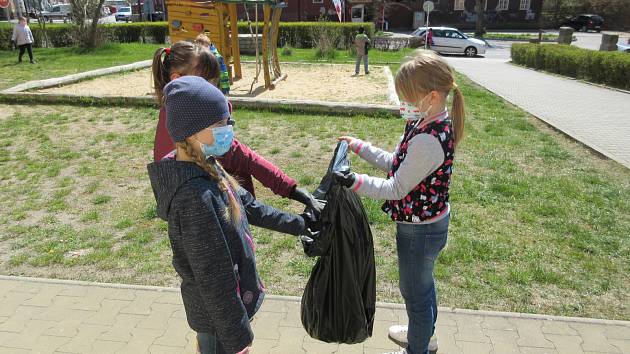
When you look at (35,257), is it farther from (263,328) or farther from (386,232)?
(386,232)

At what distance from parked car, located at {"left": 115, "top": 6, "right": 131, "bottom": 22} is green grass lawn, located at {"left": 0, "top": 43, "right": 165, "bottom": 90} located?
21406 millimetres

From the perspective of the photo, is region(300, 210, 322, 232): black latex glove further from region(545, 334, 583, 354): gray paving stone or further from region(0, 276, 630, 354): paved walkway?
region(545, 334, 583, 354): gray paving stone

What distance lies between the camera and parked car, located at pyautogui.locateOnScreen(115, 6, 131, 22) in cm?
4033

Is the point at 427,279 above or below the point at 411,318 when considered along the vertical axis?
above

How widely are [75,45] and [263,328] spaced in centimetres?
2205

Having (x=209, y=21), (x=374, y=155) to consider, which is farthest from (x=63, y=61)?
(x=374, y=155)

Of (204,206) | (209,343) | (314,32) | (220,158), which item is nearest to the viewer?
(204,206)

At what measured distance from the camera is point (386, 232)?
426 centimetres

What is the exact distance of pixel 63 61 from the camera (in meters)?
16.8

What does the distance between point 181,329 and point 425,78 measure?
205 cm

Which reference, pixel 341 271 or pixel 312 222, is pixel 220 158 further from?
pixel 341 271

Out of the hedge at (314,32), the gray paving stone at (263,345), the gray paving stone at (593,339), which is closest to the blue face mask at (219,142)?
the gray paving stone at (263,345)

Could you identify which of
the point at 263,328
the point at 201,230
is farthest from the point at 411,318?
the point at 201,230

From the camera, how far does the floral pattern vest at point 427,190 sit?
2160 millimetres
